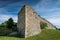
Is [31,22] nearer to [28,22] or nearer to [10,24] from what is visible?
[28,22]

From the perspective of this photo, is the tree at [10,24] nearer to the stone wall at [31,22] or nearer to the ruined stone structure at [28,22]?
the ruined stone structure at [28,22]

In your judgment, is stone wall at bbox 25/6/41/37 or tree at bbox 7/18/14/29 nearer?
stone wall at bbox 25/6/41/37

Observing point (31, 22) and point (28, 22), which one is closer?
point (28, 22)

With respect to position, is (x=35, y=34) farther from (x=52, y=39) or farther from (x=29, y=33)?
(x=52, y=39)

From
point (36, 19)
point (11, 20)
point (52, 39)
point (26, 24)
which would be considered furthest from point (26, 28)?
point (11, 20)

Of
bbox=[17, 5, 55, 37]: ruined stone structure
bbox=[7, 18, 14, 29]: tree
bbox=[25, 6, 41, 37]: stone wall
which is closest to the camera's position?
bbox=[17, 5, 55, 37]: ruined stone structure

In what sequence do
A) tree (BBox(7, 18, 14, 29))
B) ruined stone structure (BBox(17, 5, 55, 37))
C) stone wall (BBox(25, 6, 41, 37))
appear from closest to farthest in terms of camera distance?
ruined stone structure (BBox(17, 5, 55, 37)) < stone wall (BBox(25, 6, 41, 37)) < tree (BBox(7, 18, 14, 29))

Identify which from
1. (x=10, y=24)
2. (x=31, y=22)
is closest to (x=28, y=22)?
(x=31, y=22)

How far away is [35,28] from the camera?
30.7m

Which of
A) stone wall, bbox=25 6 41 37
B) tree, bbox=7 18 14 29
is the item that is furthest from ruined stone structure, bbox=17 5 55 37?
tree, bbox=7 18 14 29

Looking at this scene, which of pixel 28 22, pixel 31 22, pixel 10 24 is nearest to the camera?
pixel 28 22

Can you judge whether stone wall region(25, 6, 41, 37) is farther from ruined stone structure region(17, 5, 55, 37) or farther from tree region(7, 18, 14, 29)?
tree region(7, 18, 14, 29)

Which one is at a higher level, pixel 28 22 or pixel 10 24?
pixel 28 22

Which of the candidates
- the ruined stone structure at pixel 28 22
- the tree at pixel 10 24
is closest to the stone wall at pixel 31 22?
the ruined stone structure at pixel 28 22
